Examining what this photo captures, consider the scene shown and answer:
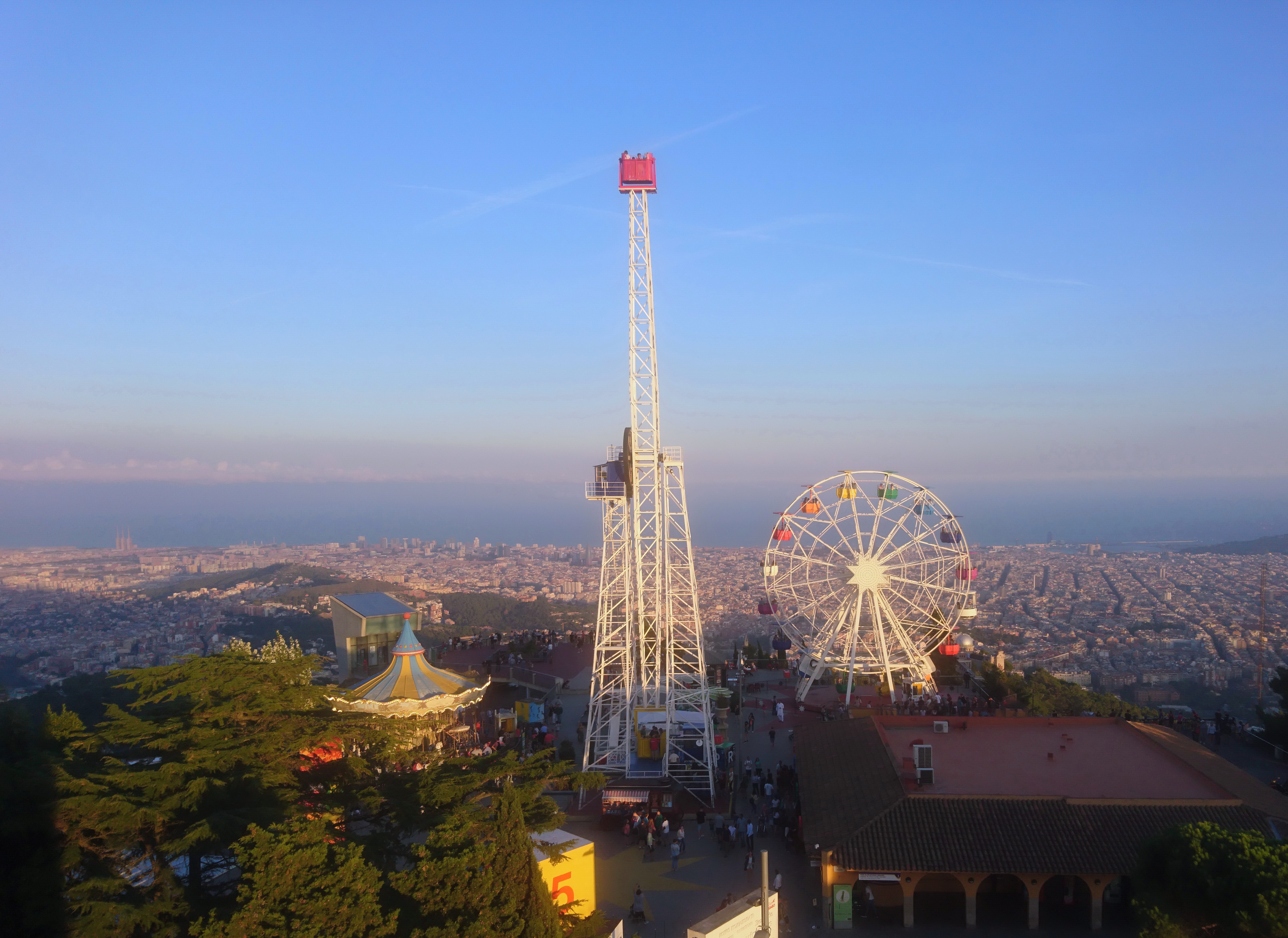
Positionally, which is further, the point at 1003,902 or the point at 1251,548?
the point at 1251,548

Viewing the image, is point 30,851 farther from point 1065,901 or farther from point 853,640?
point 853,640

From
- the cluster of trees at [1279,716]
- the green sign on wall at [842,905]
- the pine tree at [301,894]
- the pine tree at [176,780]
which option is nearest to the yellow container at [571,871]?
the pine tree at [301,894]

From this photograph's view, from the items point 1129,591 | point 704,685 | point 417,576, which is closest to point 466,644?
point 704,685

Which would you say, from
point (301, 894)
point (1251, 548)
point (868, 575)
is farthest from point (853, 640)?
point (1251, 548)

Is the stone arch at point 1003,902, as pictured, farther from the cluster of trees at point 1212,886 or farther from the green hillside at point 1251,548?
the green hillside at point 1251,548

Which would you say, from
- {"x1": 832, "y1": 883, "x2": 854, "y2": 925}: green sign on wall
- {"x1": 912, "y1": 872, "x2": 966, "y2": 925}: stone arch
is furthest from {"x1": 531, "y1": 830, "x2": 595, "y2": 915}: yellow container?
{"x1": 912, "y1": 872, "x2": 966, "y2": 925}: stone arch

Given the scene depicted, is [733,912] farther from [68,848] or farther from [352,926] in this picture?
[68,848]
